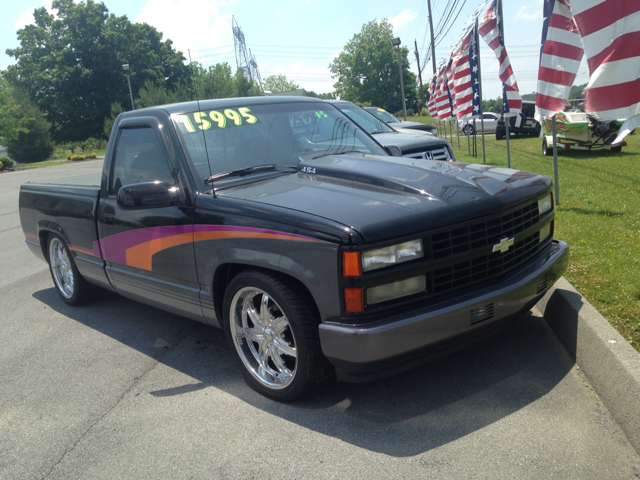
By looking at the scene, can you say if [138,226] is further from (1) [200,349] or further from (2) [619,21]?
(2) [619,21]

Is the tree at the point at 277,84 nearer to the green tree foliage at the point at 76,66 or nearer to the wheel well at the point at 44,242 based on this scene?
the green tree foliage at the point at 76,66

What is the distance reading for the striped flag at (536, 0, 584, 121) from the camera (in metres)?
6.82

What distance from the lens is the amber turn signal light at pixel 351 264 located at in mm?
2766

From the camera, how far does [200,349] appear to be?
4.38m

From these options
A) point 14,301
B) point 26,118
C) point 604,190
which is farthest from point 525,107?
point 26,118

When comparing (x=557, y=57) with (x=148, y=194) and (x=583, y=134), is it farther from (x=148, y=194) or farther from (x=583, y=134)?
(x=583, y=134)

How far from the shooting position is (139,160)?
14.3ft

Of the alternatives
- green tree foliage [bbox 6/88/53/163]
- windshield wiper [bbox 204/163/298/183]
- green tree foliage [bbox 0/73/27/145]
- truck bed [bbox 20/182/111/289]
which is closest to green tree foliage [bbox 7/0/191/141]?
green tree foliage [bbox 6/88/53/163]

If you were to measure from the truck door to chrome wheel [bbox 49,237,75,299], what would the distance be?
4.14 ft

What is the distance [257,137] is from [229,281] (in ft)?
3.74

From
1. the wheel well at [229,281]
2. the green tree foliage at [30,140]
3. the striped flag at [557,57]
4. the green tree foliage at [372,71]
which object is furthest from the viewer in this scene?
the green tree foliage at [372,71]

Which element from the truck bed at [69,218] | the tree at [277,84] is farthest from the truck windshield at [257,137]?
the tree at [277,84]

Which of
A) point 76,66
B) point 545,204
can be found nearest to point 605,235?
point 545,204

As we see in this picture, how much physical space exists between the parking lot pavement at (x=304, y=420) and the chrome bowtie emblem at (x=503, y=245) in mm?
830
